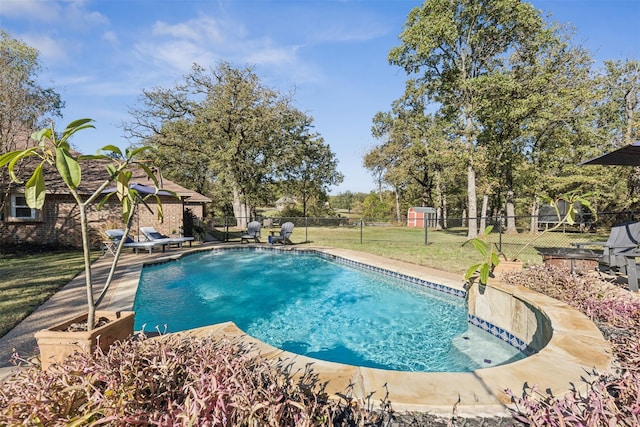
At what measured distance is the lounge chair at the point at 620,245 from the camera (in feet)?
17.3

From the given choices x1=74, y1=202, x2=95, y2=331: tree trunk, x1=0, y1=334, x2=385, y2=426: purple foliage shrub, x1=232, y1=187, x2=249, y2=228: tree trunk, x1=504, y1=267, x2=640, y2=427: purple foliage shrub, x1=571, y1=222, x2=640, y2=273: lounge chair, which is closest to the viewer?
x1=0, y1=334, x2=385, y2=426: purple foliage shrub

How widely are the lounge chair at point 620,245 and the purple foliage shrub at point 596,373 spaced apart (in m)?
1.07

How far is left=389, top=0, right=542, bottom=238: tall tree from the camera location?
47.8 ft

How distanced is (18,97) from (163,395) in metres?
13.3

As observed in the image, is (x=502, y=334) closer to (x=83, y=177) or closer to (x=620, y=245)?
(x=620, y=245)

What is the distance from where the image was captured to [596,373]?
233 centimetres

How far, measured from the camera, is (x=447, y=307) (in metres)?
5.89

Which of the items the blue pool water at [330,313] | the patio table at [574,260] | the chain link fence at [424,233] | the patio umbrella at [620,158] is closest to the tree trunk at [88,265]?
the blue pool water at [330,313]

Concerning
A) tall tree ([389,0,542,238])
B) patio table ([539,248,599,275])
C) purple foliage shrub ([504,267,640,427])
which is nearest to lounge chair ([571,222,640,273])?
patio table ([539,248,599,275])

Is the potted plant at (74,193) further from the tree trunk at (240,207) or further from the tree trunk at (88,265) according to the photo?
the tree trunk at (240,207)

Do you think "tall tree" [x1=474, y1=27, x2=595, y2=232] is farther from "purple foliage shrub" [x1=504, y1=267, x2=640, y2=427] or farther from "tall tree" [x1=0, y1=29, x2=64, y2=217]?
"tall tree" [x1=0, y1=29, x2=64, y2=217]

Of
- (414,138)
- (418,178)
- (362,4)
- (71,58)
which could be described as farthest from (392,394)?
(418,178)

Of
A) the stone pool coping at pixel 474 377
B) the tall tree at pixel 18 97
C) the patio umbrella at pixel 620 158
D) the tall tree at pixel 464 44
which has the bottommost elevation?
the stone pool coping at pixel 474 377

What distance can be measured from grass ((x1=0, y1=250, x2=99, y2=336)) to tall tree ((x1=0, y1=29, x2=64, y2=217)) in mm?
2764
